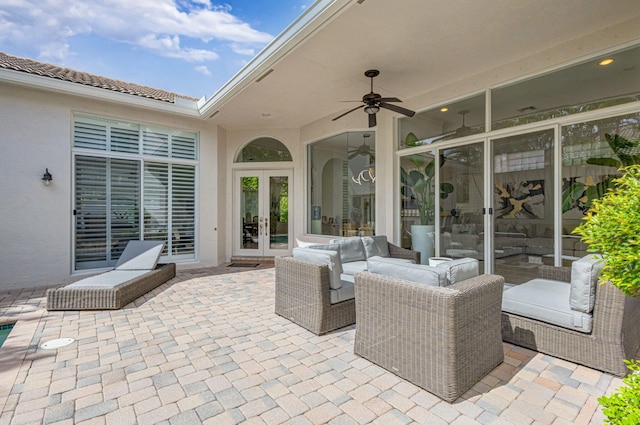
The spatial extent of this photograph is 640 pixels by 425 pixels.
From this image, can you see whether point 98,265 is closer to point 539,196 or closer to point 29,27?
point 29,27

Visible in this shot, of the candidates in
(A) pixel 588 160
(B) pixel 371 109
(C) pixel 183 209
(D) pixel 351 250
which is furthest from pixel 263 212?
(A) pixel 588 160

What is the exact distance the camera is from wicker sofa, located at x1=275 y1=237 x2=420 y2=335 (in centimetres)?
317

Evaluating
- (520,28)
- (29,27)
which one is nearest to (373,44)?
(520,28)

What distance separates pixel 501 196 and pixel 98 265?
25.1 ft

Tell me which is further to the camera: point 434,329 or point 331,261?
point 331,261

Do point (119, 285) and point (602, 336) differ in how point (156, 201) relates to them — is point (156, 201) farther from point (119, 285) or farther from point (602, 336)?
point (602, 336)

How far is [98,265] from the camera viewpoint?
602 cm

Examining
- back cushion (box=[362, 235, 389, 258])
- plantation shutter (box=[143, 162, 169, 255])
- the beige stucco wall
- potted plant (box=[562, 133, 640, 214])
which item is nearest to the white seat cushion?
back cushion (box=[362, 235, 389, 258])

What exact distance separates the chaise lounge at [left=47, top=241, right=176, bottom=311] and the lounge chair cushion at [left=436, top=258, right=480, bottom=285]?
417 centimetres

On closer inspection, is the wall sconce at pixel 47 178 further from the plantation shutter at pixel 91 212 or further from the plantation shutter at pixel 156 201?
the plantation shutter at pixel 156 201

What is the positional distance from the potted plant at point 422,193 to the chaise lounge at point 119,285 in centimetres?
489

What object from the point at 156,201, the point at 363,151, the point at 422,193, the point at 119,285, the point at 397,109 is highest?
the point at 397,109

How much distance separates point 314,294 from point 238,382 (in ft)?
3.72

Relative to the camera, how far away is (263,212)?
821 centimetres
